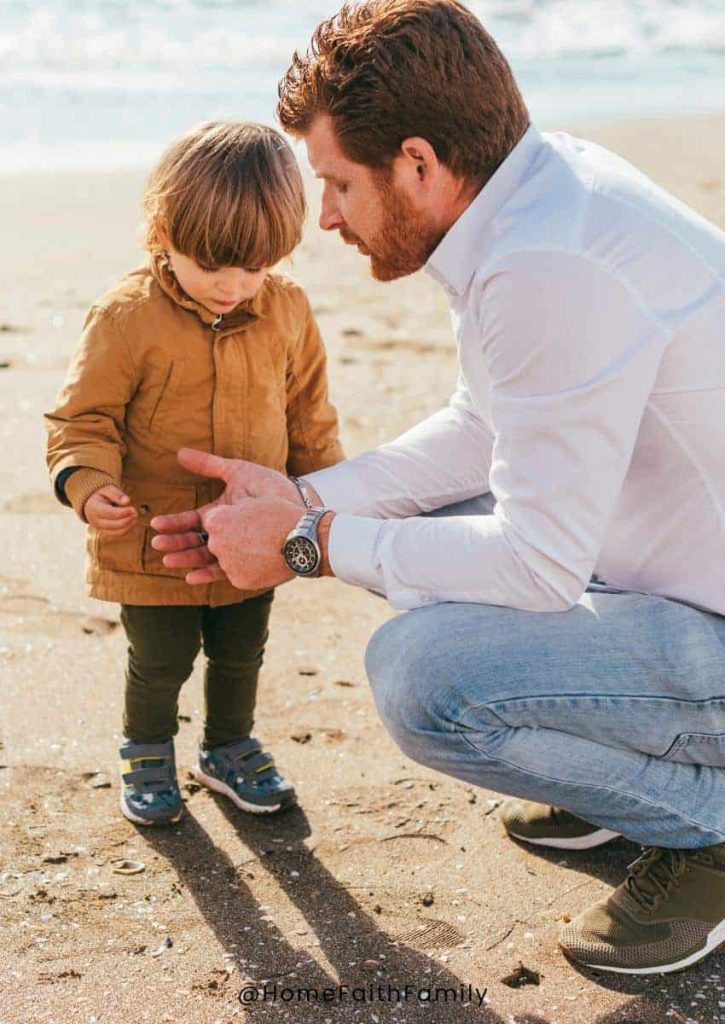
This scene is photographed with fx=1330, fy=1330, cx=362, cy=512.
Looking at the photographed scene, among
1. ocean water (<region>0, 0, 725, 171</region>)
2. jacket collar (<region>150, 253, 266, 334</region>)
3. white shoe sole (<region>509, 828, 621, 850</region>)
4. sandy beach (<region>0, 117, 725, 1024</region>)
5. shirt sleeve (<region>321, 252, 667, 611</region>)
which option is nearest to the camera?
shirt sleeve (<region>321, 252, 667, 611</region>)

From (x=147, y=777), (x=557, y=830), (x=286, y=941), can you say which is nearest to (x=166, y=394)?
(x=147, y=777)

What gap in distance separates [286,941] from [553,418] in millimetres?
1096

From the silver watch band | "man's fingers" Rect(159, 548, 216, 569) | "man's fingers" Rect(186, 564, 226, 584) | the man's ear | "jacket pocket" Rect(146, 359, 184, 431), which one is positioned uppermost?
the man's ear

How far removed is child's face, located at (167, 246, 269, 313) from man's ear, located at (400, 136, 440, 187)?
398 mm

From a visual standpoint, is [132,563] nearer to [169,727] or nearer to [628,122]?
[169,727]

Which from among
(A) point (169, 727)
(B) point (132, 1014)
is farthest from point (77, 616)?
(B) point (132, 1014)

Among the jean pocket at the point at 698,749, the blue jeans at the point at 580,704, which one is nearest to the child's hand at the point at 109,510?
the blue jeans at the point at 580,704

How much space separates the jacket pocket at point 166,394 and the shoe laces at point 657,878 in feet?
4.29

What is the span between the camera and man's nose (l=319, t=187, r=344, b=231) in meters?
2.55

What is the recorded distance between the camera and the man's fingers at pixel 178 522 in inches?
105

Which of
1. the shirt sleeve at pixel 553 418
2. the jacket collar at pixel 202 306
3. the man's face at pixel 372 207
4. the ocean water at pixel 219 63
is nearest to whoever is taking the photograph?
the shirt sleeve at pixel 553 418

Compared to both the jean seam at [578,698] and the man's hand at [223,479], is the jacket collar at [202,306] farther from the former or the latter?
the jean seam at [578,698]

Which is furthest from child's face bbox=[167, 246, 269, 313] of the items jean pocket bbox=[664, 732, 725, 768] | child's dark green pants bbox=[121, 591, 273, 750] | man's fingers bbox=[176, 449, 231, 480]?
jean pocket bbox=[664, 732, 725, 768]

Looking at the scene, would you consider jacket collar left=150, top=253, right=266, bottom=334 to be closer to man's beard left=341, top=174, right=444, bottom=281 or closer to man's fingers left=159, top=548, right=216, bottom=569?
man's beard left=341, top=174, right=444, bottom=281
